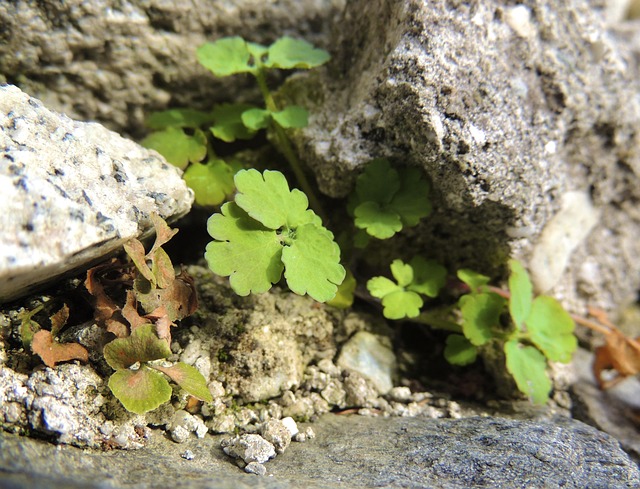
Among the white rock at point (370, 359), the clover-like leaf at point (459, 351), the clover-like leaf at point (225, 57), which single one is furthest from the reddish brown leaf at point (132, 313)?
the clover-like leaf at point (459, 351)

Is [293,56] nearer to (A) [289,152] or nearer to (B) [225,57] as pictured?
(B) [225,57]

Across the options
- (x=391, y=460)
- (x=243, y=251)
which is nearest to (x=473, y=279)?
(x=391, y=460)

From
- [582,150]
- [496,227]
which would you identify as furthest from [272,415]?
[582,150]

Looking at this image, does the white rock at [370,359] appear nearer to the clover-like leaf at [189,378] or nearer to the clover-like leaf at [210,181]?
the clover-like leaf at [189,378]

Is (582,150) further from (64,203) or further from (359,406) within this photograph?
(64,203)

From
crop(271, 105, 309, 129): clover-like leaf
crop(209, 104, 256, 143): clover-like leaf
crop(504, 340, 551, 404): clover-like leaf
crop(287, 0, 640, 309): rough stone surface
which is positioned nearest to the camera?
crop(287, 0, 640, 309): rough stone surface

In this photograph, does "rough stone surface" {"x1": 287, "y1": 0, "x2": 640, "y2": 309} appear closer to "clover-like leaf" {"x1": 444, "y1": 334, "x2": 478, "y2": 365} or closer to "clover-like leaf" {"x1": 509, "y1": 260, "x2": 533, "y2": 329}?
"clover-like leaf" {"x1": 509, "y1": 260, "x2": 533, "y2": 329}

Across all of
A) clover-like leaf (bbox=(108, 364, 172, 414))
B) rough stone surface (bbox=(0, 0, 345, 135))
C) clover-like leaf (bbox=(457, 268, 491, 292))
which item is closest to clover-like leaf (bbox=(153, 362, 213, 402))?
clover-like leaf (bbox=(108, 364, 172, 414))
